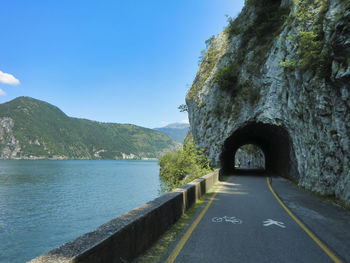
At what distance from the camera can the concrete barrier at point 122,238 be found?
3.14 meters

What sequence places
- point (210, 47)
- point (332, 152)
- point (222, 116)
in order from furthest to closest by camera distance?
1. point (210, 47)
2. point (222, 116)
3. point (332, 152)

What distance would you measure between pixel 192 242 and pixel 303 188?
1291cm

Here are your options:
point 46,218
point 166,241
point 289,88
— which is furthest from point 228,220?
point 46,218

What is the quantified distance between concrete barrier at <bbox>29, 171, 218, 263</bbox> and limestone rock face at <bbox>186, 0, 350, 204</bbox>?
8273 mm

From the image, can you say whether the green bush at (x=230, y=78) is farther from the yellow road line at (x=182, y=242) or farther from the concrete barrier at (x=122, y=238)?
the concrete barrier at (x=122, y=238)

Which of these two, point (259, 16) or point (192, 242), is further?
point (259, 16)

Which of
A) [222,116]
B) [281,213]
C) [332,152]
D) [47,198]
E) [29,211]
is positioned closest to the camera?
[281,213]

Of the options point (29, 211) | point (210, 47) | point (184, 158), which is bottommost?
point (29, 211)

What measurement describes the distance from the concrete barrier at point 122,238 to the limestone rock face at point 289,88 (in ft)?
27.1

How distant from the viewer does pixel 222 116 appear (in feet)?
89.9

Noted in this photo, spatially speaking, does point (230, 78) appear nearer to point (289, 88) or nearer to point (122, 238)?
point (289, 88)

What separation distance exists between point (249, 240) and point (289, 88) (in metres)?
15.1

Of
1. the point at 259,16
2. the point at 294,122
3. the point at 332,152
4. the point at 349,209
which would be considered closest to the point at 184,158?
the point at 294,122

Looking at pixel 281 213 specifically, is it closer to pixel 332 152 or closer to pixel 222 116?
pixel 332 152
